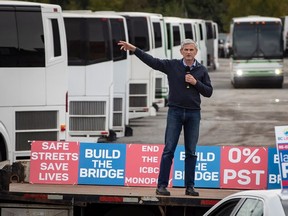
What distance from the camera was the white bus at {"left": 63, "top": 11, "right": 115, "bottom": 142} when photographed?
26.0 metres

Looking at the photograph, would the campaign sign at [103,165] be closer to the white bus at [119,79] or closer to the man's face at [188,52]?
the man's face at [188,52]

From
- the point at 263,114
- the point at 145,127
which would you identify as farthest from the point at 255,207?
the point at 263,114

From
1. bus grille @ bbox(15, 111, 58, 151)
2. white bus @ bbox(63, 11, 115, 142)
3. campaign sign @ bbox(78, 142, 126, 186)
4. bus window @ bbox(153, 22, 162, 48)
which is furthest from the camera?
bus window @ bbox(153, 22, 162, 48)

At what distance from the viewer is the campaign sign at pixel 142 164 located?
13.8 metres

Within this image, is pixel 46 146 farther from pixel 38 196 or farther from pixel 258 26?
pixel 258 26

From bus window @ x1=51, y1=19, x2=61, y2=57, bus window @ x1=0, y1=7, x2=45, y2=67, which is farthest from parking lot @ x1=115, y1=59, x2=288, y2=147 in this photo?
bus window @ x1=0, y1=7, x2=45, y2=67

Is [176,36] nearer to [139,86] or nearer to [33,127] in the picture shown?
[139,86]

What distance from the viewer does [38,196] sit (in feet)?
41.5

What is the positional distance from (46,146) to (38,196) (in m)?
1.43

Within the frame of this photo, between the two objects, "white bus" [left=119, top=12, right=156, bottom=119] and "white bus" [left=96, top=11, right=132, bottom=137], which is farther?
"white bus" [left=119, top=12, right=156, bottom=119]

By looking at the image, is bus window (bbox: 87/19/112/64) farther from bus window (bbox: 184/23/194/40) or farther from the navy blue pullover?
bus window (bbox: 184/23/194/40)

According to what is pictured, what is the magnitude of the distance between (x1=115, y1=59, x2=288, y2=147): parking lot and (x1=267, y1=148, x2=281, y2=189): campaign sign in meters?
13.3

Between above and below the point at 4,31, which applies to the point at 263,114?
below

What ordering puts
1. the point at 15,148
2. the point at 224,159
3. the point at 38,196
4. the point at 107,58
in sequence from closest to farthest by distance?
the point at 38,196 < the point at 224,159 < the point at 15,148 < the point at 107,58
